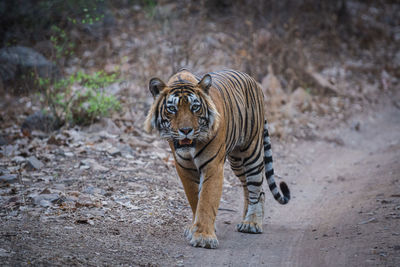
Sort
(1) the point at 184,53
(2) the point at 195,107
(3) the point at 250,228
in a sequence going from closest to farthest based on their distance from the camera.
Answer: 1. (2) the point at 195,107
2. (3) the point at 250,228
3. (1) the point at 184,53

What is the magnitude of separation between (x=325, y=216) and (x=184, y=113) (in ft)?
7.96

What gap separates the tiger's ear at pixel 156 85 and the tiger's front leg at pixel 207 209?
34.0 inches

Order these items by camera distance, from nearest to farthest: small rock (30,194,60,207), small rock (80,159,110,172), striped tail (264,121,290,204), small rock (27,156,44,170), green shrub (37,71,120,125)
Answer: small rock (30,194,60,207) → striped tail (264,121,290,204) → small rock (27,156,44,170) → small rock (80,159,110,172) → green shrub (37,71,120,125)

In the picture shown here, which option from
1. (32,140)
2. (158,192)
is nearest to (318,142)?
(158,192)

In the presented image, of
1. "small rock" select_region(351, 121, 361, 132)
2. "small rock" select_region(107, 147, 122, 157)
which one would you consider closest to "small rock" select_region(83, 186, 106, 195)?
"small rock" select_region(107, 147, 122, 157)

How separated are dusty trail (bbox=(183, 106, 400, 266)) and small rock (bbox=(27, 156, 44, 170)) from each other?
8.37 feet

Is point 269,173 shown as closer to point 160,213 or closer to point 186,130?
point 160,213

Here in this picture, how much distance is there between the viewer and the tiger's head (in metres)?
4.00

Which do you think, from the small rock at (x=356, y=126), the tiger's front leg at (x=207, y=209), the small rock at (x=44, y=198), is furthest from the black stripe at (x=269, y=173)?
the small rock at (x=356, y=126)

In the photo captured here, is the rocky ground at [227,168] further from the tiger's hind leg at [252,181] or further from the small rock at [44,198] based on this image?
the tiger's hind leg at [252,181]

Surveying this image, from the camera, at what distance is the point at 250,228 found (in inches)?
189

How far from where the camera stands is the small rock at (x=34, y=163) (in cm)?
598

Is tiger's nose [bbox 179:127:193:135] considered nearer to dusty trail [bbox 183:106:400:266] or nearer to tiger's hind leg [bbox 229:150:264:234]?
dusty trail [bbox 183:106:400:266]

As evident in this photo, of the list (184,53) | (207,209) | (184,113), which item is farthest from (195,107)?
(184,53)
